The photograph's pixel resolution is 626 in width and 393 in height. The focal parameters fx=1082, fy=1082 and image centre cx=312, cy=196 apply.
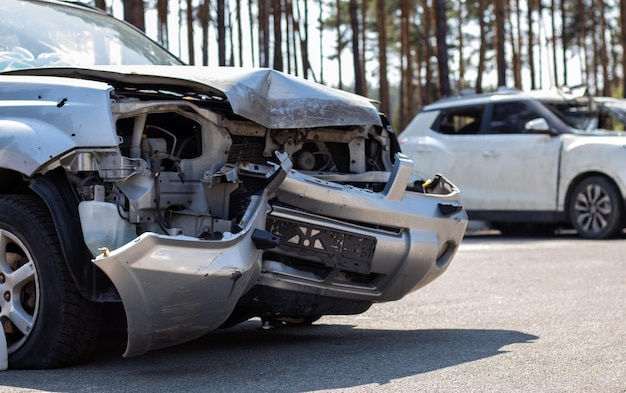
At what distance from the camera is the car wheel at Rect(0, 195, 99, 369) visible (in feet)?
15.8

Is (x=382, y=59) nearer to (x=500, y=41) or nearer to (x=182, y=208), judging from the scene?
(x=500, y=41)

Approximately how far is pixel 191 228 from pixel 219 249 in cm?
36

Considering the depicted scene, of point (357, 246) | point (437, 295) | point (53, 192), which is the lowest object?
point (437, 295)

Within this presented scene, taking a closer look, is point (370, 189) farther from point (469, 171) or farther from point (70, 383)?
point (469, 171)

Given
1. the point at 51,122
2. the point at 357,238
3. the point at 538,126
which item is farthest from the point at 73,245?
the point at 538,126

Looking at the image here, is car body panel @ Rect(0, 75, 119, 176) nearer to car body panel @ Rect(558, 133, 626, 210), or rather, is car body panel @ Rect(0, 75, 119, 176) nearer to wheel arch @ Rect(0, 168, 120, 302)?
wheel arch @ Rect(0, 168, 120, 302)

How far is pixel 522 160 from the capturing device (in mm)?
Answer: 13508

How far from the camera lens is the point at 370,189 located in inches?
226

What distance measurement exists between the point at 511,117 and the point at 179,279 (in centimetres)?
980

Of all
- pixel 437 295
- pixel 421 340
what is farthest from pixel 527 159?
pixel 421 340

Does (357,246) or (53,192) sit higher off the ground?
(53,192)

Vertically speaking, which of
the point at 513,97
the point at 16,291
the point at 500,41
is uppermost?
the point at 500,41

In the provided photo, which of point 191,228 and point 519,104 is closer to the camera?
point 191,228

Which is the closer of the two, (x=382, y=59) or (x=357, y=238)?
(x=357, y=238)
